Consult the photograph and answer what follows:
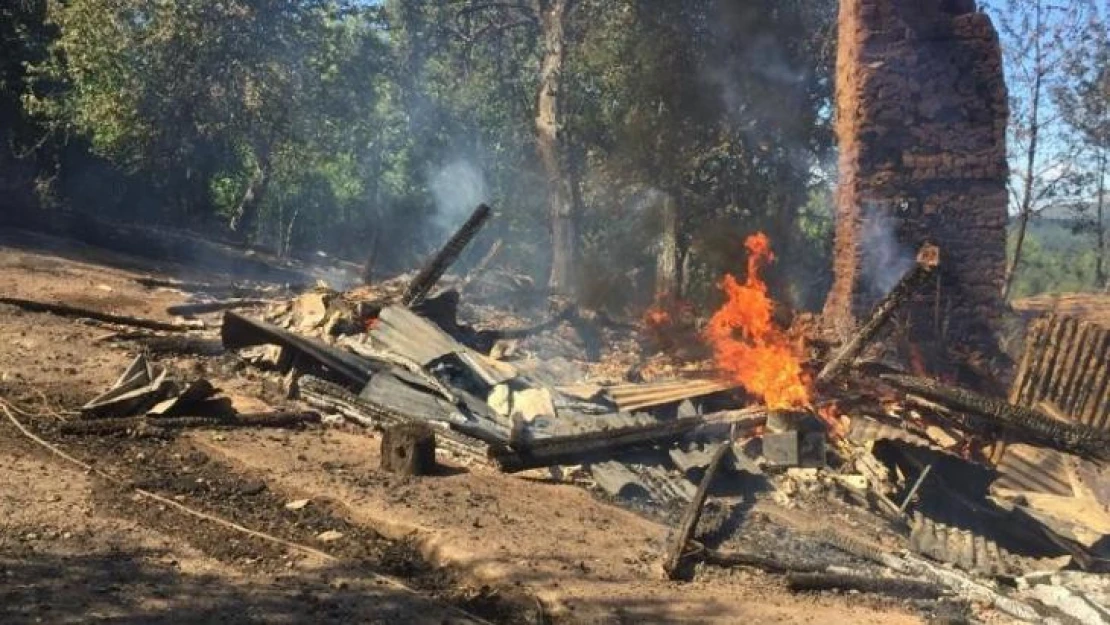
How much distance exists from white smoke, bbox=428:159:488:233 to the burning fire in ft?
54.9

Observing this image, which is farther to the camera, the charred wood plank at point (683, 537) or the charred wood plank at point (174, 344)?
the charred wood plank at point (174, 344)

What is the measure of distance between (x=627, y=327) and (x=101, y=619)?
11707 mm

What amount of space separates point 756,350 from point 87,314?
845 centimetres

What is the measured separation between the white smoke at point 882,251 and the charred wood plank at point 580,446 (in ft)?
15.4

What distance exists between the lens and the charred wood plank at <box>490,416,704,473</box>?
24.5ft

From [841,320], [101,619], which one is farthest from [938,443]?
[101,619]

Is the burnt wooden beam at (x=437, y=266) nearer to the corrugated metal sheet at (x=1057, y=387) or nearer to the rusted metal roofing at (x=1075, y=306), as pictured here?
the corrugated metal sheet at (x=1057, y=387)

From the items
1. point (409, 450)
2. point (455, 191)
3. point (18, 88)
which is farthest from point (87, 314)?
point (455, 191)

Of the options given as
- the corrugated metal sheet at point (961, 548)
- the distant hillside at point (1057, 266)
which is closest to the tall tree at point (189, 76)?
the corrugated metal sheet at point (961, 548)

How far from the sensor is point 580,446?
7766 millimetres

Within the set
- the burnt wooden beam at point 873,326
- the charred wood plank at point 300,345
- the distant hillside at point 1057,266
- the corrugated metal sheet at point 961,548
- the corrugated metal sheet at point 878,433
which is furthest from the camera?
the distant hillside at point 1057,266

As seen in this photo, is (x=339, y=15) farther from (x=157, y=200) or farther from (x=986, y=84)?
(x=986, y=84)

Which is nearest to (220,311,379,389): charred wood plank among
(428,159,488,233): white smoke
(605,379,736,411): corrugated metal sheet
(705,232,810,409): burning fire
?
(605,379,736,411): corrugated metal sheet

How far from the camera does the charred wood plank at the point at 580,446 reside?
7.46 m
